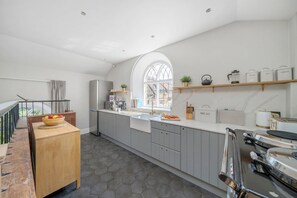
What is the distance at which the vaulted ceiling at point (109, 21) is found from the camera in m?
1.56

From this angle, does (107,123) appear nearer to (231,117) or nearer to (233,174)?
(231,117)

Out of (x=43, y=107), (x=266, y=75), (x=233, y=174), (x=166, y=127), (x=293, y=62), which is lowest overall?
(x=166, y=127)

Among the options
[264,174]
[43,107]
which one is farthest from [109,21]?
[43,107]

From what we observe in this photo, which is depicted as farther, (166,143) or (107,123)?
(107,123)

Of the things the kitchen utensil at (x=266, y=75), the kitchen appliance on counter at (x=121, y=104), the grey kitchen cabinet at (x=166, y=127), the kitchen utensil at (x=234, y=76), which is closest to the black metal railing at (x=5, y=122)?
the grey kitchen cabinet at (x=166, y=127)

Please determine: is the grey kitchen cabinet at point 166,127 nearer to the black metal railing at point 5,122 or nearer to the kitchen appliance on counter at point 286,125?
the kitchen appliance on counter at point 286,125

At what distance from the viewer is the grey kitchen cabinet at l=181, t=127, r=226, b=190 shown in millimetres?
1601

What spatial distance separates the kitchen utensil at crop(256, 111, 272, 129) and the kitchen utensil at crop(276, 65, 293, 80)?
0.48m

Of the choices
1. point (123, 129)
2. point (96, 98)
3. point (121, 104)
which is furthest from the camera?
point (96, 98)

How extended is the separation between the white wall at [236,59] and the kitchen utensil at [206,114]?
146mm

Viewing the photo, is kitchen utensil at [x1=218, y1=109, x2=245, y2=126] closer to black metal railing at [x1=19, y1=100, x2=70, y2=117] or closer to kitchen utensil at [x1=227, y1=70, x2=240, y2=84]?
kitchen utensil at [x1=227, y1=70, x2=240, y2=84]

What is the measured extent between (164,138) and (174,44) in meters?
2.11

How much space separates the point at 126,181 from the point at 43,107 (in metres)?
3.45

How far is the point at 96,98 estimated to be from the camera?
4.06m
